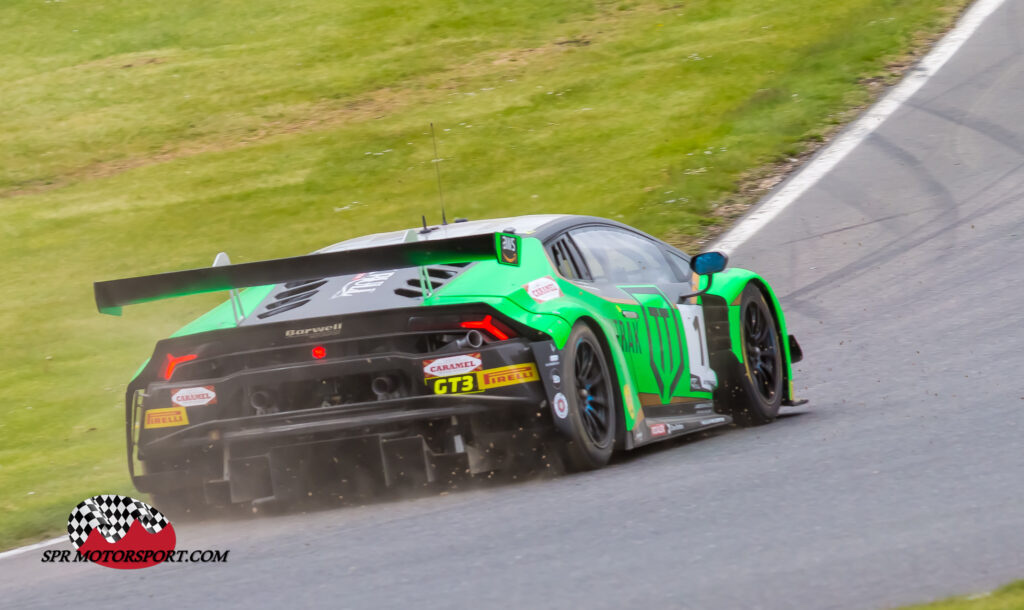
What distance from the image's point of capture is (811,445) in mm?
6633

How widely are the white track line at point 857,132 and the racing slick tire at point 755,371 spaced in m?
4.50

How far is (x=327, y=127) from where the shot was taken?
1981cm

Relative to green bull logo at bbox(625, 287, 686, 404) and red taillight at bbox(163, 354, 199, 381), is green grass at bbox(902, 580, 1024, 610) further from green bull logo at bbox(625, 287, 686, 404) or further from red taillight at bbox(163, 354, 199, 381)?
red taillight at bbox(163, 354, 199, 381)

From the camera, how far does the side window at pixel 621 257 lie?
717 centimetres

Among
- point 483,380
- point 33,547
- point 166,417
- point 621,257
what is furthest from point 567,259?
point 33,547

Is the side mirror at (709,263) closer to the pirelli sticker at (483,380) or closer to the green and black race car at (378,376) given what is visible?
the green and black race car at (378,376)

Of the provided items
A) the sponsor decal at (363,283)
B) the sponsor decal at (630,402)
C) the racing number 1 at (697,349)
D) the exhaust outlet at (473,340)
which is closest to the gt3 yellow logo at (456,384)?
the exhaust outlet at (473,340)

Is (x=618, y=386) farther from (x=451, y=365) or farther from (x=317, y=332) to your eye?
(x=317, y=332)

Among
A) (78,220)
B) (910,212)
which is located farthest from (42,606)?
(78,220)

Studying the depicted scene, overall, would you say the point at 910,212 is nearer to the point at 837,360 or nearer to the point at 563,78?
the point at 837,360

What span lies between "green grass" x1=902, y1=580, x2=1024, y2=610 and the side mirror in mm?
3798

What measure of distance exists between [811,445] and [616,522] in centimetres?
170

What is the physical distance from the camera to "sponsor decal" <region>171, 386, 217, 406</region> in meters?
6.13

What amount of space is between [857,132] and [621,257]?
30.5ft
